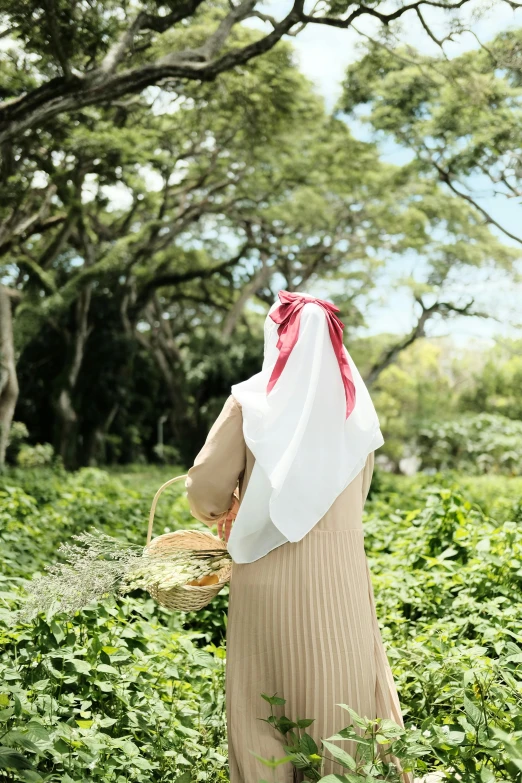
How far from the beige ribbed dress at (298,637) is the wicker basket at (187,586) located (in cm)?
26

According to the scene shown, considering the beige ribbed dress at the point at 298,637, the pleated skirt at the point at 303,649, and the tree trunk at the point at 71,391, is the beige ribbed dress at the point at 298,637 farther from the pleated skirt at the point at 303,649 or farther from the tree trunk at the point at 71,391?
the tree trunk at the point at 71,391

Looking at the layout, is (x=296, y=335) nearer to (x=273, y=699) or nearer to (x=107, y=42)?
(x=273, y=699)

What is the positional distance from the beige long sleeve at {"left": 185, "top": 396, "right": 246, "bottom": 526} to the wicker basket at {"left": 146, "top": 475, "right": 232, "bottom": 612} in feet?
0.58

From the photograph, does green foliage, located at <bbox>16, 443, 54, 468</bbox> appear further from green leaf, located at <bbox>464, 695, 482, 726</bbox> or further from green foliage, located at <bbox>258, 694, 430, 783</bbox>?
green leaf, located at <bbox>464, 695, 482, 726</bbox>

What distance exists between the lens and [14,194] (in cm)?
1135

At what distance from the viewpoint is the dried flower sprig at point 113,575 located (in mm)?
2738

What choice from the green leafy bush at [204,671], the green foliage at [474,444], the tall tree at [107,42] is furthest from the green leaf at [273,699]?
the green foliage at [474,444]

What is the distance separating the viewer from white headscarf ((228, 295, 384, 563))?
241cm

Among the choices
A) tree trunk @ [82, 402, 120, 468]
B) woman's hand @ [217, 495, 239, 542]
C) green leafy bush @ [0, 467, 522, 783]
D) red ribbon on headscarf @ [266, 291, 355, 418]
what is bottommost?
tree trunk @ [82, 402, 120, 468]

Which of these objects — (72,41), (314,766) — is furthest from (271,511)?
(72,41)

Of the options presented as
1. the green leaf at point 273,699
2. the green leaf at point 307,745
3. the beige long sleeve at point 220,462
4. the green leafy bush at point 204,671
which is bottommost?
the green leafy bush at point 204,671

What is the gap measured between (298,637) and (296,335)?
38.5 inches

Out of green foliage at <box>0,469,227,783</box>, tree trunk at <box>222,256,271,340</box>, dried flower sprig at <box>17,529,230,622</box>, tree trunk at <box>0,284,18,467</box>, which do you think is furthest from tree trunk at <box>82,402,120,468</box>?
dried flower sprig at <box>17,529,230,622</box>

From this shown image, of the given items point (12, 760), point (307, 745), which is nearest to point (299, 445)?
point (307, 745)
